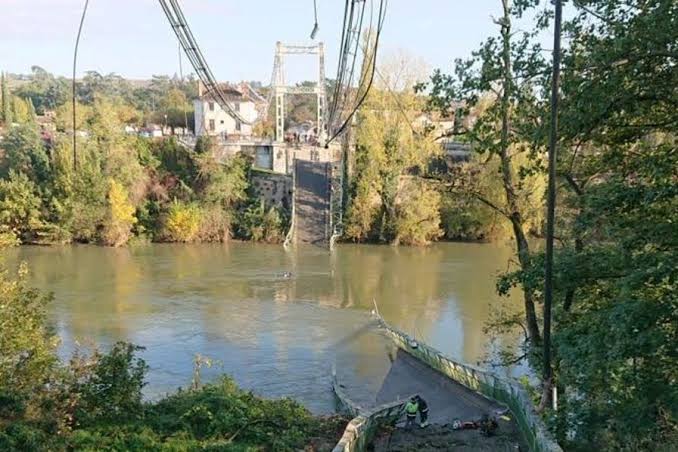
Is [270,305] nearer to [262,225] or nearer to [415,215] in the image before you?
[262,225]

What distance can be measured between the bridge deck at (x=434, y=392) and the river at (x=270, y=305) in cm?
178

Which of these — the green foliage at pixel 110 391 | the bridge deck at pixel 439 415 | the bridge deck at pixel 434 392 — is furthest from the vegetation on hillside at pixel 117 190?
the green foliage at pixel 110 391

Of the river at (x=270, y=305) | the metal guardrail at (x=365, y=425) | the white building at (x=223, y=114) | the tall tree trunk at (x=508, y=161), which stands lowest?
the river at (x=270, y=305)

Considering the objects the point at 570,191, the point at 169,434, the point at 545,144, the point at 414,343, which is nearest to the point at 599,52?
the point at 545,144

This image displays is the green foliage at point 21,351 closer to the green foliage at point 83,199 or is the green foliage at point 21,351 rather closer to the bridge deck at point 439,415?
the bridge deck at point 439,415

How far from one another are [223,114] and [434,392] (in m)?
45.8

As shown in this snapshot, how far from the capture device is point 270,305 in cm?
2403

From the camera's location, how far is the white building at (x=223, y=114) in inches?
2105

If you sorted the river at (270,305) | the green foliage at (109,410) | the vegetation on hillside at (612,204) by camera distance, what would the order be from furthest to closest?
1. the river at (270,305)
2. the green foliage at (109,410)
3. the vegetation on hillside at (612,204)

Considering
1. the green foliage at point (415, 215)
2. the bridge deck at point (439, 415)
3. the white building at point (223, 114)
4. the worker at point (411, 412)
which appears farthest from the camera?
the white building at point (223, 114)

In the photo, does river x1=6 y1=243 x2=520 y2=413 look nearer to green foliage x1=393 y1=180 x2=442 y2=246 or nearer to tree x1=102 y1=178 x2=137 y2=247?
green foliage x1=393 y1=180 x2=442 y2=246

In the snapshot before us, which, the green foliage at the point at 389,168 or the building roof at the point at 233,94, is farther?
the building roof at the point at 233,94

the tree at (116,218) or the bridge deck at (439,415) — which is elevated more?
the tree at (116,218)

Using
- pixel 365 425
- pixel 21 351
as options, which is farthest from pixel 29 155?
pixel 365 425
